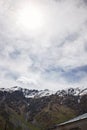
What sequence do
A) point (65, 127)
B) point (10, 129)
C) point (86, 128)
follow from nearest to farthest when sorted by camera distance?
point (86, 128) < point (65, 127) < point (10, 129)

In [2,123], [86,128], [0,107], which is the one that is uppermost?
[0,107]

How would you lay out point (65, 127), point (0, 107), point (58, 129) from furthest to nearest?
1. point (0, 107)
2. point (58, 129)
3. point (65, 127)

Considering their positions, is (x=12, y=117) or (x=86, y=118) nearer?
(x=86, y=118)

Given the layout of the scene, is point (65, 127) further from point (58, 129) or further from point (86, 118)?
point (86, 118)

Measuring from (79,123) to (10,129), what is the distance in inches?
3951

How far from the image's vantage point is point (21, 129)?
541ft

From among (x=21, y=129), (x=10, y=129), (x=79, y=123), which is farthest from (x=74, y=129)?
(x=21, y=129)

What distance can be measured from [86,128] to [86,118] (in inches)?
87.3

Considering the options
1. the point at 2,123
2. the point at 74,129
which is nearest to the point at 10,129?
the point at 2,123

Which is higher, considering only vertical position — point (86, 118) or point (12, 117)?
point (12, 117)

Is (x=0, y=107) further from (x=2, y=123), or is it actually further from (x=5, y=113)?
(x=2, y=123)

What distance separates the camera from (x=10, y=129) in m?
153

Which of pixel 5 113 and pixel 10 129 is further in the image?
pixel 5 113

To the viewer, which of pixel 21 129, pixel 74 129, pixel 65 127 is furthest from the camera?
pixel 21 129
